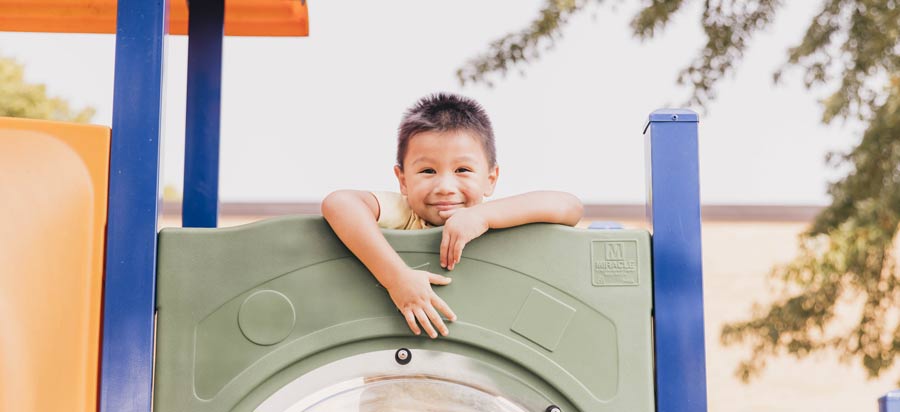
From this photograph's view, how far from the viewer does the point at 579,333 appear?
158 centimetres

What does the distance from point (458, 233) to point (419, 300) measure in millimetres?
Result: 135

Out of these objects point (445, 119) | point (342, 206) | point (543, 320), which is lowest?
point (543, 320)

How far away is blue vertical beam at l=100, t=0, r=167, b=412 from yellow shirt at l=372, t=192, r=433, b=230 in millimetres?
475

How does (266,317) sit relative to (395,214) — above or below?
below

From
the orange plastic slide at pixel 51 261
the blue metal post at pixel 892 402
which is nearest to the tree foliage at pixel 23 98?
the orange plastic slide at pixel 51 261

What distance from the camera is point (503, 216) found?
5.23 feet

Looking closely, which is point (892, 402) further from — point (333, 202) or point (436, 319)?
point (333, 202)

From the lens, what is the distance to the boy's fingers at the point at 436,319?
155 centimetres

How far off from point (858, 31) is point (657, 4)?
0.90 metres

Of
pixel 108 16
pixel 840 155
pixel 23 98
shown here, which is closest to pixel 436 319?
pixel 108 16

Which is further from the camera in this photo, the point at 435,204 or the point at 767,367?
the point at 767,367

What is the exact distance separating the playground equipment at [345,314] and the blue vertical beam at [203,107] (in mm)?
860

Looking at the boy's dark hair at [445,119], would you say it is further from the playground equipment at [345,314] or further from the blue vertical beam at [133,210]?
the blue vertical beam at [133,210]

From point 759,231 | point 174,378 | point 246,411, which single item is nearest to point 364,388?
point 246,411
